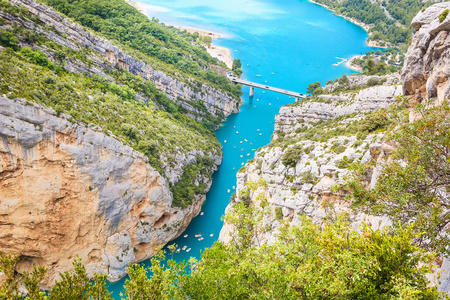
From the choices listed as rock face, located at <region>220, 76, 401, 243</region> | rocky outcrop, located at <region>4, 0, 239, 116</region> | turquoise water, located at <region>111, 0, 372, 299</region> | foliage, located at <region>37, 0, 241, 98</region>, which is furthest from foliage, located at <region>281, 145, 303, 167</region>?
foliage, located at <region>37, 0, 241, 98</region>

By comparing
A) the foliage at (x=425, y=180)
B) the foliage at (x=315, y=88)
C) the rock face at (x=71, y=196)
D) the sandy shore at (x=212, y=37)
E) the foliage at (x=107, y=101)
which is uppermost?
the sandy shore at (x=212, y=37)

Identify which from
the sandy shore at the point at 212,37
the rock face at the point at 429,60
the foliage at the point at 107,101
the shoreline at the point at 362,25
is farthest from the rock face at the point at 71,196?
the shoreline at the point at 362,25

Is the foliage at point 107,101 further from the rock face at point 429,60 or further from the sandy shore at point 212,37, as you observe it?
the sandy shore at point 212,37

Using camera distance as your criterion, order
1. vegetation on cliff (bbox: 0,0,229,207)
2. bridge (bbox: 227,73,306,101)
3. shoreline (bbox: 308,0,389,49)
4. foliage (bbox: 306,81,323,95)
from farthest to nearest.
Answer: shoreline (bbox: 308,0,389,49)
bridge (bbox: 227,73,306,101)
foliage (bbox: 306,81,323,95)
vegetation on cliff (bbox: 0,0,229,207)

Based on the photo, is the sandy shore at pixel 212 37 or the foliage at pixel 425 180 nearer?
the foliage at pixel 425 180

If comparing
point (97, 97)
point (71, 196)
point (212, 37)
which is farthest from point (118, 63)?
point (212, 37)

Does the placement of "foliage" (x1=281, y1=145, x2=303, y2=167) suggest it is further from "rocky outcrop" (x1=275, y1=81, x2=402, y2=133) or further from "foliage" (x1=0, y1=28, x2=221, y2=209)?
"foliage" (x1=0, y1=28, x2=221, y2=209)

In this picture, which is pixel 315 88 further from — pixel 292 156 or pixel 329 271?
pixel 329 271
